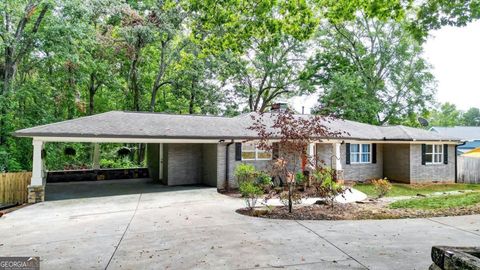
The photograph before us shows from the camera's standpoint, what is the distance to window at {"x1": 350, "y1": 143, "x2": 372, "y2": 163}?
18.3 metres

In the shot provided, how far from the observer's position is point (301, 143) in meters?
8.80

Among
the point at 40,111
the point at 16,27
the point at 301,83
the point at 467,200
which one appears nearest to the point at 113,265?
the point at 467,200

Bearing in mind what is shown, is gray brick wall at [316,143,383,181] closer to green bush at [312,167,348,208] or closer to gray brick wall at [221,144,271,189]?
gray brick wall at [221,144,271,189]

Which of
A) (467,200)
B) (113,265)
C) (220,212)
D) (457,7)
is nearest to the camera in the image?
(113,265)

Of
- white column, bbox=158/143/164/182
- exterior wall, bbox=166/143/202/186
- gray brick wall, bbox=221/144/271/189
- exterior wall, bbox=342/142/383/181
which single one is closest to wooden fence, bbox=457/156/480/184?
exterior wall, bbox=342/142/383/181

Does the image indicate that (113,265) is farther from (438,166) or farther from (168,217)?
(438,166)

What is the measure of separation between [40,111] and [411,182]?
22.8m

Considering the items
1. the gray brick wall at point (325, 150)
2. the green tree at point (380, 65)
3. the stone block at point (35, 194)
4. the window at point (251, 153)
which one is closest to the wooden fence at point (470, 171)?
the gray brick wall at point (325, 150)

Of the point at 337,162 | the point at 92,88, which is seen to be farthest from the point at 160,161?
the point at 92,88

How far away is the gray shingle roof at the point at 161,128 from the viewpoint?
36.8 ft

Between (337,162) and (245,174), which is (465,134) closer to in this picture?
(337,162)

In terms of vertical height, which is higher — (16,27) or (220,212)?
(16,27)

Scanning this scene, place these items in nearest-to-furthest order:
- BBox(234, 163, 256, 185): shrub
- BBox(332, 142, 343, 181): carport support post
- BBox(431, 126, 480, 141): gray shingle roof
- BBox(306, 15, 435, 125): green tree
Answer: BBox(234, 163, 256, 185): shrub < BBox(332, 142, 343, 181): carport support post < BBox(306, 15, 435, 125): green tree < BBox(431, 126, 480, 141): gray shingle roof

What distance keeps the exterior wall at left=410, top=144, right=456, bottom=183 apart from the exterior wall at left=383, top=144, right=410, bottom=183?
0.26 metres
